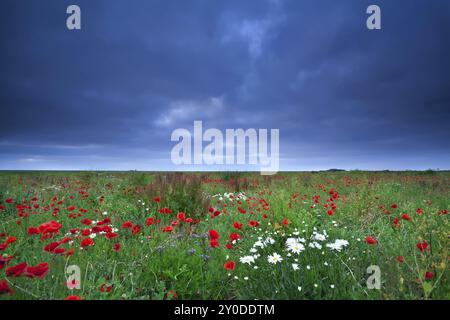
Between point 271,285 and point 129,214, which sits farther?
point 129,214

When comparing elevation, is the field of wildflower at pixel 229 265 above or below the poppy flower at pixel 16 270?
below

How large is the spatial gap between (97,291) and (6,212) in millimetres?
4997

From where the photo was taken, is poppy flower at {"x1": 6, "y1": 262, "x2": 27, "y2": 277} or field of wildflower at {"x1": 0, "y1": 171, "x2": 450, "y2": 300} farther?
field of wildflower at {"x1": 0, "y1": 171, "x2": 450, "y2": 300}

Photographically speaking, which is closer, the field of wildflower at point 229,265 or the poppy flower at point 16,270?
the poppy flower at point 16,270

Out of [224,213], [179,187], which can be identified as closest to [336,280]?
[224,213]

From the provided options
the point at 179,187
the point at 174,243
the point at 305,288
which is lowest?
the point at 305,288

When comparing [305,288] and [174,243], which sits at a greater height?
[174,243]

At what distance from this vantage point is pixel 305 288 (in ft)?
8.92

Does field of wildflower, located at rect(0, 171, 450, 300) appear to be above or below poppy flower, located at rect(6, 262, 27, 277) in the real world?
below

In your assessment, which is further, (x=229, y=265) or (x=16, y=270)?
(x=229, y=265)

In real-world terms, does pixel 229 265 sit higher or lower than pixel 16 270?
lower

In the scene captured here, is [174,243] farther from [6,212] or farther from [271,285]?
[6,212]
